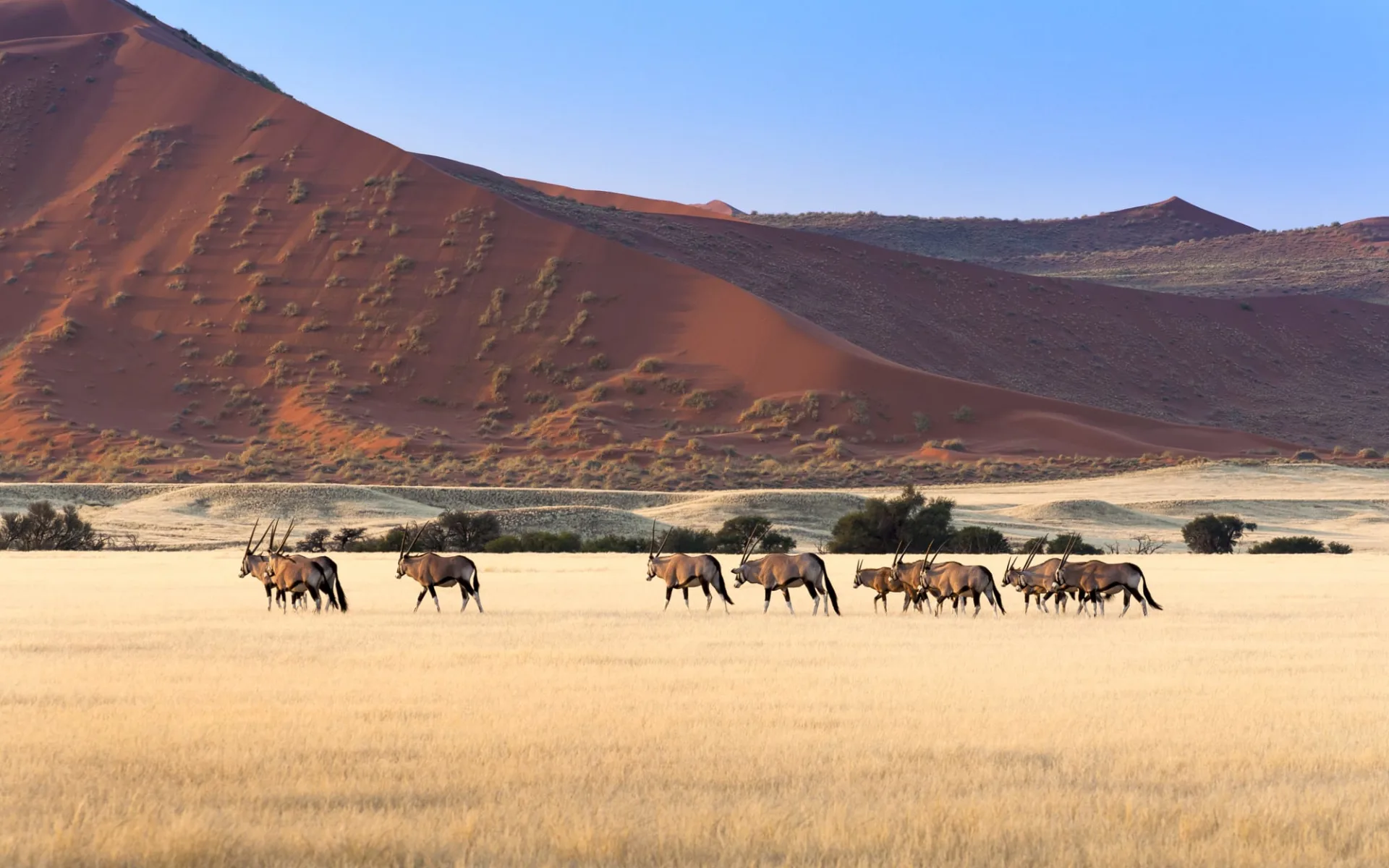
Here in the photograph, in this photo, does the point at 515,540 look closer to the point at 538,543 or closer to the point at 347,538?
the point at 538,543

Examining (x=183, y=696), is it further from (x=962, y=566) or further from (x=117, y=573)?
(x=117, y=573)

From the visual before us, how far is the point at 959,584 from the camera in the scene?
69.3ft

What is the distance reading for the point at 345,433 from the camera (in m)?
76.6

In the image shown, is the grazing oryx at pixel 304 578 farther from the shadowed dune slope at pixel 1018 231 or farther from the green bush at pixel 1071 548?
the shadowed dune slope at pixel 1018 231

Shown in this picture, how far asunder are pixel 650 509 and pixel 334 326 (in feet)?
118

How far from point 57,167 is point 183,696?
98.4 m

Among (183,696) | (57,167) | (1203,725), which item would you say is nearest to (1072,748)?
(1203,725)

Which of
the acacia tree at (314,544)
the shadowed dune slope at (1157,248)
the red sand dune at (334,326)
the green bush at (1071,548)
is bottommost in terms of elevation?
the acacia tree at (314,544)

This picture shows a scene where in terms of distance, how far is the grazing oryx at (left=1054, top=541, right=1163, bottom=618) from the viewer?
21.1 metres

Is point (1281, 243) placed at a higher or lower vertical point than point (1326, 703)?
higher

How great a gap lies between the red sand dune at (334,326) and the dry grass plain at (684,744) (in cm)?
5723

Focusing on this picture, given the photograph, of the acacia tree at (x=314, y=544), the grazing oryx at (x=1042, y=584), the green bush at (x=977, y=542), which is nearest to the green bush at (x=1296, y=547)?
the green bush at (x=977, y=542)

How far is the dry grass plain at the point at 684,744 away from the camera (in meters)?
6.80

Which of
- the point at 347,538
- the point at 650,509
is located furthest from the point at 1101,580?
the point at 650,509
